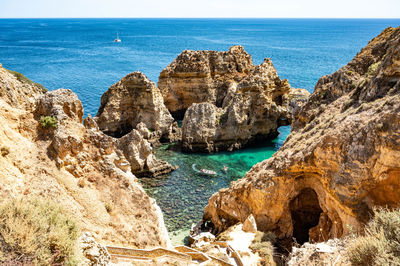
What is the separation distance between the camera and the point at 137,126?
41.4 m

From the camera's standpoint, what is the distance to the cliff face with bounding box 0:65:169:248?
12.5 m

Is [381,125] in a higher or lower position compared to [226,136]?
higher

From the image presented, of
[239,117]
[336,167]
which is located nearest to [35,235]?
[336,167]

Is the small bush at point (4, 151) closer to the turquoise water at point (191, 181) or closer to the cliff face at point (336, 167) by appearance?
the cliff face at point (336, 167)

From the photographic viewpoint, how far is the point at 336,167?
1391cm

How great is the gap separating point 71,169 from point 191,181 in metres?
18.8

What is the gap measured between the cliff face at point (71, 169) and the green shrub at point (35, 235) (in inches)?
119

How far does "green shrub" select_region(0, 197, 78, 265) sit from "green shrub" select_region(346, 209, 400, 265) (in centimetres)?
842

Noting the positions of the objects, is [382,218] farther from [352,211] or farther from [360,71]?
[360,71]

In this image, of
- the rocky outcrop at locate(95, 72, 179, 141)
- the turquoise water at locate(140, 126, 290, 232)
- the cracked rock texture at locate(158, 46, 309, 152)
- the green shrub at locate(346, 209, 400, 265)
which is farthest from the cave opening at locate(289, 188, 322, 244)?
the rocky outcrop at locate(95, 72, 179, 141)

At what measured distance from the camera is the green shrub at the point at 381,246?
7.90 meters

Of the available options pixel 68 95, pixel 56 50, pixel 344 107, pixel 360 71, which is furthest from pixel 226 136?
pixel 56 50

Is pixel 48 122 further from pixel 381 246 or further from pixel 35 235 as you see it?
pixel 381 246

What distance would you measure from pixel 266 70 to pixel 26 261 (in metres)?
42.0
